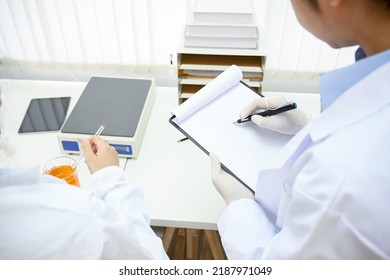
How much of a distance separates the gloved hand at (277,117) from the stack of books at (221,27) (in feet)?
0.89

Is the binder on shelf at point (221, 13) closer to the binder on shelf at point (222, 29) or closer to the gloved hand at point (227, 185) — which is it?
the binder on shelf at point (222, 29)

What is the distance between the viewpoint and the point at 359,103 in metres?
0.55

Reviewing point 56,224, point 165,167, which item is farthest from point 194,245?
point 56,224

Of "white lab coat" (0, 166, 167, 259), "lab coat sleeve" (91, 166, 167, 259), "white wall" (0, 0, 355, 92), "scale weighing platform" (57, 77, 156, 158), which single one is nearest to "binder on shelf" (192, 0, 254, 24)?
"white wall" (0, 0, 355, 92)

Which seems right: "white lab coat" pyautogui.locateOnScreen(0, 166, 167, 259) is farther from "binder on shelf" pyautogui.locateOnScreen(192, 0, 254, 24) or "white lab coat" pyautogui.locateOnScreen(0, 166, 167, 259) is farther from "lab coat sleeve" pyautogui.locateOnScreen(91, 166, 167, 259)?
"binder on shelf" pyautogui.locateOnScreen(192, 0, 254, 24)

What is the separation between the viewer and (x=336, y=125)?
0.57m

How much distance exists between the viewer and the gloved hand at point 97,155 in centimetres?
93

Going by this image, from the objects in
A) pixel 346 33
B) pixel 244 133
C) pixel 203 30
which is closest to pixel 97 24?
pixel 203 30

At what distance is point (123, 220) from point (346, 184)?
0.43 metres

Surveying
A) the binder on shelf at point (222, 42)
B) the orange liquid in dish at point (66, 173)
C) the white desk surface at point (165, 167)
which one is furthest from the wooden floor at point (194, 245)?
the binder on shelf at point (222, 42)

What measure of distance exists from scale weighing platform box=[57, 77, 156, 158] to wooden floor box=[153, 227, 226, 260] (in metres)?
0.56

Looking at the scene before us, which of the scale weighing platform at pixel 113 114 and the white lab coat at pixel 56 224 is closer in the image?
the white lab coat at pixel 56 224

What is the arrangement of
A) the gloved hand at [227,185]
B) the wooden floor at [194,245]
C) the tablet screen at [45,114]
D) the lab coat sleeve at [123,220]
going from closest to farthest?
the lab coat sleeve at [123,220] < the gloved hand at [227,185] < the tablet screen at [45,114] < the wooden floor at [194,245]
